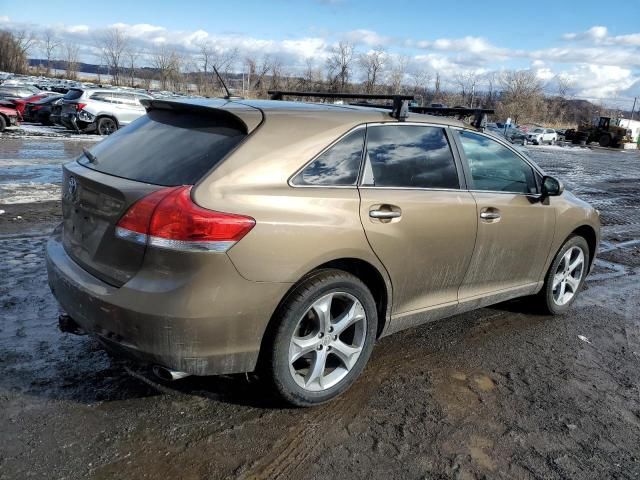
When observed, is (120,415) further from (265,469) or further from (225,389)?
(265,469)

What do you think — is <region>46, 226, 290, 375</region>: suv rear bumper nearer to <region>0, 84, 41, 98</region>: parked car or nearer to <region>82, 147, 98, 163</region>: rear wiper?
<region>82, 147, 98, 163</region>: rear wiper

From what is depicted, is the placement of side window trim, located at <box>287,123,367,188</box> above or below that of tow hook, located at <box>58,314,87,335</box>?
above

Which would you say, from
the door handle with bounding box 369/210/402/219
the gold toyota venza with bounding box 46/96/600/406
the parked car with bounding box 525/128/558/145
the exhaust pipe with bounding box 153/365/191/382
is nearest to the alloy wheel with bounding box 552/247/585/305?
the gold toyota venza with bounding box 46/96/600/406

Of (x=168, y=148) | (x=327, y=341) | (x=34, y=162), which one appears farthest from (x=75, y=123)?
(x=327, y=341)

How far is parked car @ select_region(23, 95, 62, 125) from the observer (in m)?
25.4

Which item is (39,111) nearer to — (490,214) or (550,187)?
(550,187)

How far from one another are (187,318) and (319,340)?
2.70 feet

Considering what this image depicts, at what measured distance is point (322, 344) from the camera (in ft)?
10.5

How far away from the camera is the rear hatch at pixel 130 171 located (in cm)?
283

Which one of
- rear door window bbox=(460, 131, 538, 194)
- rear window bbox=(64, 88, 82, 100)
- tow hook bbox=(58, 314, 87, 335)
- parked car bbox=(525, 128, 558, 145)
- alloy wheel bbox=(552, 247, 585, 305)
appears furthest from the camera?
parked car bbox=(525, 128, 558, 145)

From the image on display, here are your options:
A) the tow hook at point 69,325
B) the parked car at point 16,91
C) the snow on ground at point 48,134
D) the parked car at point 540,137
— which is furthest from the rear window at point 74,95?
the parked car at point 540,137

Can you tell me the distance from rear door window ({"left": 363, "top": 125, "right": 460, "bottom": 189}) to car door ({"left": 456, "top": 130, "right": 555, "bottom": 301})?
212 millimetres

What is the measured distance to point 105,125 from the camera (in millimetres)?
21406

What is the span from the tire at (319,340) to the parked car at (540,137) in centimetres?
4517
